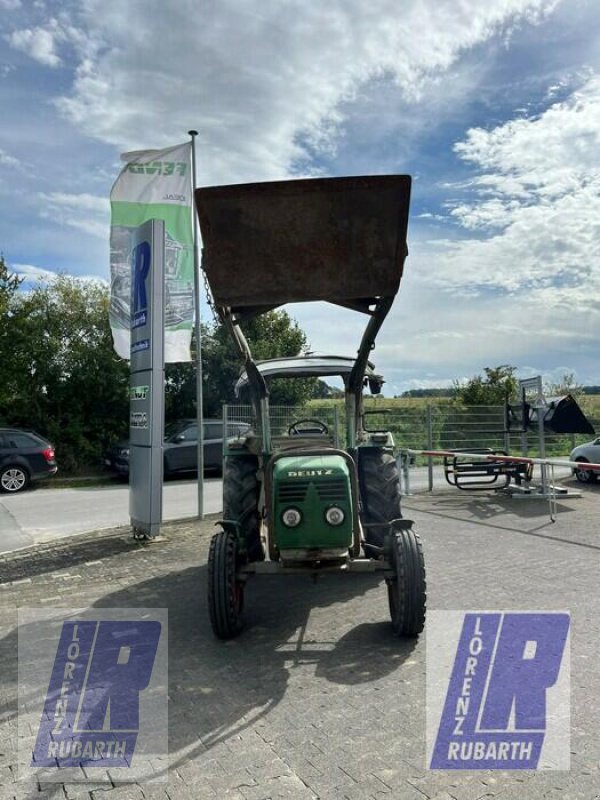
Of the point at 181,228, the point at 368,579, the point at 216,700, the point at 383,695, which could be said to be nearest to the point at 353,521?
the point at 383,695

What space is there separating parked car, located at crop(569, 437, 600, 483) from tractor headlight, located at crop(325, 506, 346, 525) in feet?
40.3

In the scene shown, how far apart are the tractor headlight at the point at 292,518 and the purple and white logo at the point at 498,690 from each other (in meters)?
1.29

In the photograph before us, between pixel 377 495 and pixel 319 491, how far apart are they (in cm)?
126

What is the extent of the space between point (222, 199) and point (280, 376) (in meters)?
2.98

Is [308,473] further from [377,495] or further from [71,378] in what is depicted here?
[71,378]

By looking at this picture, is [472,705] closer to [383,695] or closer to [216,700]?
[383,695]

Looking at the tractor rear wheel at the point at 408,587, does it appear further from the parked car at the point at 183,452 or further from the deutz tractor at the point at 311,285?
the parked car at the point at 183,452

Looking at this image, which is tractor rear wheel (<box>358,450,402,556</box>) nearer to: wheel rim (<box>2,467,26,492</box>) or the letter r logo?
the letter r logo

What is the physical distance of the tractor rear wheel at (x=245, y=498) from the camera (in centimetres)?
578

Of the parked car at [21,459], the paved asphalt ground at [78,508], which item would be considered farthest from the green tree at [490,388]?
the parked car at [21,459]

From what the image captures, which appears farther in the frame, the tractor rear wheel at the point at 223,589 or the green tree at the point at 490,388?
the green tree at the point at 490,388

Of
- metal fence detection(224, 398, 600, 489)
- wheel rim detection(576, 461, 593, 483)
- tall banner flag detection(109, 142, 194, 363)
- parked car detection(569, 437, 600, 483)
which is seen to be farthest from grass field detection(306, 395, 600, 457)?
tall banner flag detection(109, 142, 194, 363)

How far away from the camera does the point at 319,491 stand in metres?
4.84

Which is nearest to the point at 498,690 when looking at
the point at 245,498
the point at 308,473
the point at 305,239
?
the point at 308,473
